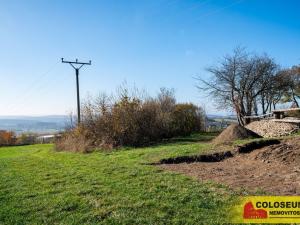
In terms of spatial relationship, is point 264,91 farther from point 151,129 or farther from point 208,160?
point 208,160

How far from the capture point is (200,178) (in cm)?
809

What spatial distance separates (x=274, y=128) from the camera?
58.6ft

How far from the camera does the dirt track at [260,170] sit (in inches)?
267

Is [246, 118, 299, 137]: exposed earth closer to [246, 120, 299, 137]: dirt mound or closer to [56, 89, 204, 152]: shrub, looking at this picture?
[246, 120, 299, 137]: dirt mound

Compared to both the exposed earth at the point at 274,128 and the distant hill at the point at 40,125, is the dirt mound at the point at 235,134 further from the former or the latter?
the distant hill at the point at 40,125

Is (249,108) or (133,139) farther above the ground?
(249,108)

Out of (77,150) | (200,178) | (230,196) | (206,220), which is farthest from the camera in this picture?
(77,150)

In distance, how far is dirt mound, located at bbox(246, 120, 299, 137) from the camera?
54.4ft

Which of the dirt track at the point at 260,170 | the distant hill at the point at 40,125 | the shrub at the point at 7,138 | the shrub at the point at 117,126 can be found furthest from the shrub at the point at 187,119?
the shrub at the point at 7,138

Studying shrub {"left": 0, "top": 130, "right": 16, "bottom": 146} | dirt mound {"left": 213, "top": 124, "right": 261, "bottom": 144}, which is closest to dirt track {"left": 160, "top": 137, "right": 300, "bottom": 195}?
dirt mound {"left": 213, "top": 124, "right": 261, "bottom": 144}

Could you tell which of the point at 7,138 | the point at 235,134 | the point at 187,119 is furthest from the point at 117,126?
the point at 7,138

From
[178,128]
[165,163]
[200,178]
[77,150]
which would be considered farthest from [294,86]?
[200,178]

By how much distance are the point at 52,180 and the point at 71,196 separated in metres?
2.33

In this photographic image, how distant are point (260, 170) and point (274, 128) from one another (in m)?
9.97
